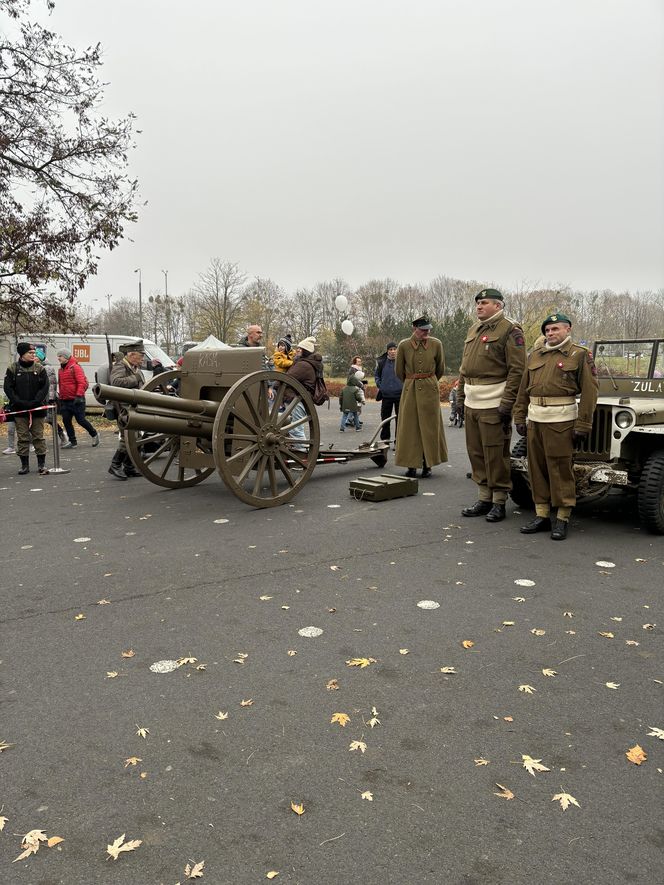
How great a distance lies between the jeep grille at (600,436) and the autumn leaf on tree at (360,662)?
10.8 ft

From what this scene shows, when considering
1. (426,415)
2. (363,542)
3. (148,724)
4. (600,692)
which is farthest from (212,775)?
(426,415)

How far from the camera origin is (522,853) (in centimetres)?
205

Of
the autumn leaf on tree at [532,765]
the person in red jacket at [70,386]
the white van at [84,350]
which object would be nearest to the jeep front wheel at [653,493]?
the autumn leaf on tree at [532,765]

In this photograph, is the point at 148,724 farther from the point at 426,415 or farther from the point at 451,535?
the point at 426,415

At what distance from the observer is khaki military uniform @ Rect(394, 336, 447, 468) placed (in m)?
8.04

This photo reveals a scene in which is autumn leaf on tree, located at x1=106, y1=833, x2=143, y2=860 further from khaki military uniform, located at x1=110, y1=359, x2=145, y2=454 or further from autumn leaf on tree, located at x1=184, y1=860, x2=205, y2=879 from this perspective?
khaki military uniform, located at x1=110, y1=359, x2=145, y2=454

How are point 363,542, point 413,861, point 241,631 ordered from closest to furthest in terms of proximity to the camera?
point 413,861, point 241,631, point 363,542

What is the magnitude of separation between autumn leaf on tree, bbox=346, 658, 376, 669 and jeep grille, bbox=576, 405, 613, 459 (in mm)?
3291

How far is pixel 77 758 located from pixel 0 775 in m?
0.27

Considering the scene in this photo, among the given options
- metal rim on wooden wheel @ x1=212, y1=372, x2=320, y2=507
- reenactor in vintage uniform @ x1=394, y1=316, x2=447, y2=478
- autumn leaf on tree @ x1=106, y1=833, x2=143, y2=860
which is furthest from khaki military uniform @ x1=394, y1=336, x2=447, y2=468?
autumn leaf on tree @ x1=106, y1=833, x2=143, y2=860

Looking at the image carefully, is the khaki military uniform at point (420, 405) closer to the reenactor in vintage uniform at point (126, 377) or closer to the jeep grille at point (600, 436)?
the jeep grille at point (600, 436)

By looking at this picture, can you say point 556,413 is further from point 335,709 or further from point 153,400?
point 153,400

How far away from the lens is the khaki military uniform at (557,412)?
17.6 feet

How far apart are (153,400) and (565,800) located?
5187mm
